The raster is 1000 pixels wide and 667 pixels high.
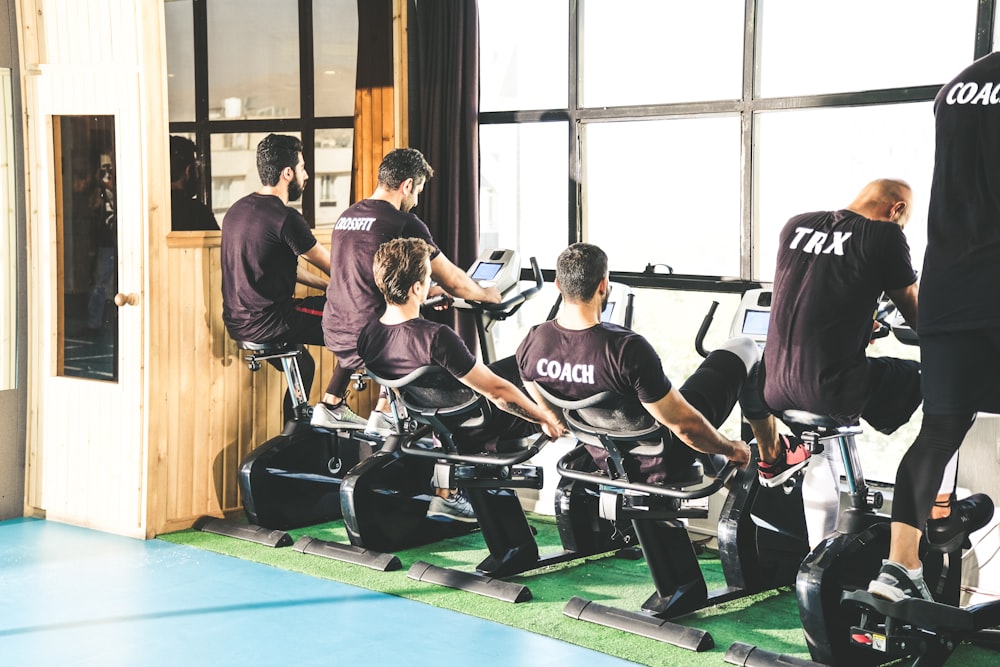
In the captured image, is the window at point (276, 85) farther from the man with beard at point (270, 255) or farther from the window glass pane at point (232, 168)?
the man with beard at point (270, 255)

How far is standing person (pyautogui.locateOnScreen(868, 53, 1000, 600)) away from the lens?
3.18 metres

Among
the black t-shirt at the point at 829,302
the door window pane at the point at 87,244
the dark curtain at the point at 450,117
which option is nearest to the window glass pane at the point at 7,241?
the door window pane at the point at 87,244

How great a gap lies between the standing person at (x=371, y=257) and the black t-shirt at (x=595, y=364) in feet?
3.98

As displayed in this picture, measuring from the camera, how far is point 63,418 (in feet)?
19.1

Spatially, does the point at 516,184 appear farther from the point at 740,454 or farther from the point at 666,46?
the point at 666,46

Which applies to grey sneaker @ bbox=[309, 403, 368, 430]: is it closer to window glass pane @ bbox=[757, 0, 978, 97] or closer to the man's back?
the man's back

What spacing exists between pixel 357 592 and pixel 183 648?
821 mm

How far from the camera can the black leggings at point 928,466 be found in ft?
10.8

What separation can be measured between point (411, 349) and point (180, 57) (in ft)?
8.38

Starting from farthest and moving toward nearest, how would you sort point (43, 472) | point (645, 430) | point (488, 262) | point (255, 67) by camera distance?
point (255, 67), point (43, 472), point (488, 262), point (645, 430)

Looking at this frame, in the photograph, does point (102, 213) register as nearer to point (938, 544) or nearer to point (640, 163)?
point (938, 544)

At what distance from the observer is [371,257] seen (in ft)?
16.7

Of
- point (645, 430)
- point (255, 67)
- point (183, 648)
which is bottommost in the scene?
point (183, 648)

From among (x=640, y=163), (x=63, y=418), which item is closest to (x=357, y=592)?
(x=63, y=418)
